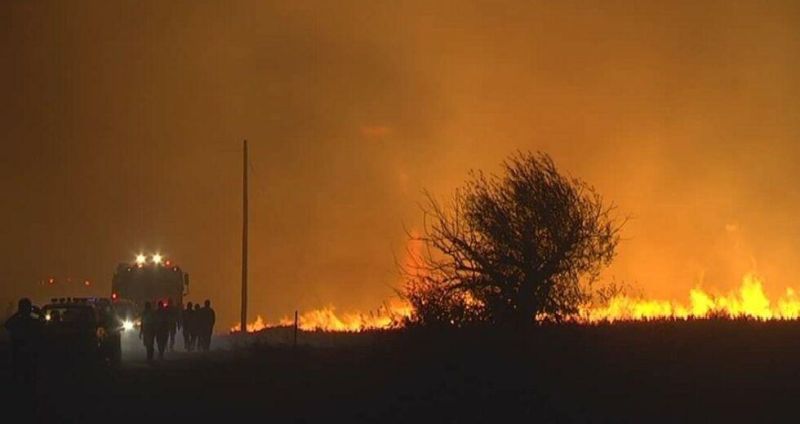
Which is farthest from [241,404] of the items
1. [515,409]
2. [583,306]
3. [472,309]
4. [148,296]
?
[148,296]

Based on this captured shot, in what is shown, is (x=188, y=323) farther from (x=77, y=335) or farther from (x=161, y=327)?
(x=77, y=335)

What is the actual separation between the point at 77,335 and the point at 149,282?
2761 centimetres

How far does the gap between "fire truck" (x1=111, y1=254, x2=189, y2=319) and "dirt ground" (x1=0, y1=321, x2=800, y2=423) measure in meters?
25.2

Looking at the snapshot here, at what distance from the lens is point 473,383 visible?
23.3m

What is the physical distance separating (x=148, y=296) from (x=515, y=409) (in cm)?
4027

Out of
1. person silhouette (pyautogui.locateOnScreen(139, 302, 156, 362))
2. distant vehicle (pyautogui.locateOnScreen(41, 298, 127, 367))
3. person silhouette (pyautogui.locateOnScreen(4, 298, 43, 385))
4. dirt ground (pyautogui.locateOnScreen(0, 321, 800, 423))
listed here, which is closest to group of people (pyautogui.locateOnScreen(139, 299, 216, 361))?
person silhouette (pyautogui.locateOnScreen(139, 302, 156, 362))

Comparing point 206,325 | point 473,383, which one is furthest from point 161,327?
point 473,383

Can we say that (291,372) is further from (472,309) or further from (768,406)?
(768,406)

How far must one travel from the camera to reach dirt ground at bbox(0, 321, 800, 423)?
853 inches

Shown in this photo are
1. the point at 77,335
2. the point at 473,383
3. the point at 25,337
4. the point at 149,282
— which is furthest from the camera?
the point at 149,282

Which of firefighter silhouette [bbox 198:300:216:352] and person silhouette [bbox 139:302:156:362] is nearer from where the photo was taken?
person silhouette [bbox 139:302:156:362]

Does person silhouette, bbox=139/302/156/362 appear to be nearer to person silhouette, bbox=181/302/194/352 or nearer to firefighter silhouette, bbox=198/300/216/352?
firefighter silhouette, bbox=198/300/216/352

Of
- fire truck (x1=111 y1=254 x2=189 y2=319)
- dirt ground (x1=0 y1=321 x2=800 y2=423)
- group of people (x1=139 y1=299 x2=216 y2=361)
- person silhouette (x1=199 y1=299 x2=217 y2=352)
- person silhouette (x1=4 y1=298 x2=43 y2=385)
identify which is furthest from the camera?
fire truck (x1=111 y1=254 x2=189 y2=319)

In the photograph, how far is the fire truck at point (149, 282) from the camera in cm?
5975
